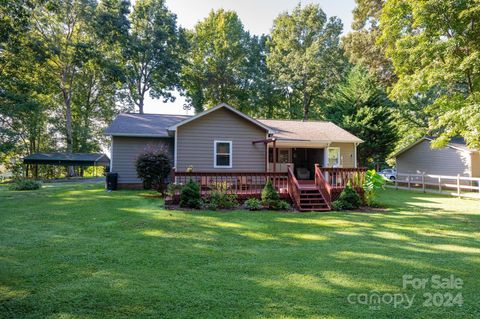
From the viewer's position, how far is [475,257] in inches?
202

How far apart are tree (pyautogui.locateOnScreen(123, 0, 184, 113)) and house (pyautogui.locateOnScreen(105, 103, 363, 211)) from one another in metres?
15.2

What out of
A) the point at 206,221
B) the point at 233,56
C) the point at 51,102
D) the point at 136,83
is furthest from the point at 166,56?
the point at 206,221

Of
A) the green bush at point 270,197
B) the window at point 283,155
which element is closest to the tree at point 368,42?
the window at point 283,155

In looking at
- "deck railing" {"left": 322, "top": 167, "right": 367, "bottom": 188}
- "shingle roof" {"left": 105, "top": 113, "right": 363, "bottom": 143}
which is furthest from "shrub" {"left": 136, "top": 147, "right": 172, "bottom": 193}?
"deck railing" {"left": 322, "top": 167, "right": 367, "bottom": 188}

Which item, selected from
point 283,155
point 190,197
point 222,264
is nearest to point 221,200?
point 190,197

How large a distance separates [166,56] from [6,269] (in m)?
30.1

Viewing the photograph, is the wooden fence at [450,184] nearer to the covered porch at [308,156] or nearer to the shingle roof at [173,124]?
the covered porch at [308,156]

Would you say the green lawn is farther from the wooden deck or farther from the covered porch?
the covered porch

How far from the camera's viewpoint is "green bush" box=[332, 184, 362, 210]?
34.3 feet

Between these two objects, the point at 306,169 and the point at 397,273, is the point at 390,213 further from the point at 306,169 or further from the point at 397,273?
the point at 306,169

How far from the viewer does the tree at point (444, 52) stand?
12.4 m

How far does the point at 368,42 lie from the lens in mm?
26375

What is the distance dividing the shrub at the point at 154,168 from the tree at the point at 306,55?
2370 centimetres

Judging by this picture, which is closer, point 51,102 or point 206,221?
point 206,221
